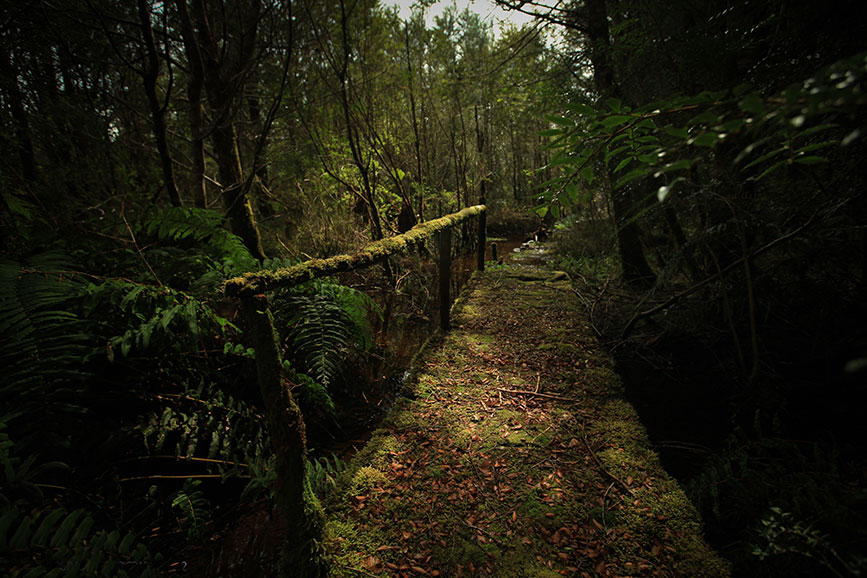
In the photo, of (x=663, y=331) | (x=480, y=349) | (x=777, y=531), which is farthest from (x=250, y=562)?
(x=663, y=331)

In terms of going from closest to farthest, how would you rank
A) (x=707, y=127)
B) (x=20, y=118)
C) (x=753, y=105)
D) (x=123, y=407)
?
(x=753, y=105) → (x=707, y=127) → (x=123, y=407) → (x=20, y=118)

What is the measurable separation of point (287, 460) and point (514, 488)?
1.13m

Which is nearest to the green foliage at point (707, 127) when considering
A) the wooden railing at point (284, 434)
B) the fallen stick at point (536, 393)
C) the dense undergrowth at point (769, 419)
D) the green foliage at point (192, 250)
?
the dense undergrowth at point (769, 419)

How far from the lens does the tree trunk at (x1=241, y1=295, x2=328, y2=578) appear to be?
4.06 feet

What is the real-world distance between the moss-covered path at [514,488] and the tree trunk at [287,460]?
0.45 ft

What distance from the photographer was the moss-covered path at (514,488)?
1292mm

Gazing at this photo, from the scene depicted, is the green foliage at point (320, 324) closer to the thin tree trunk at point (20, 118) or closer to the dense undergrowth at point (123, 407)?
the dense undergrowth at point (123, 407)

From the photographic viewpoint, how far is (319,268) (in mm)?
1562

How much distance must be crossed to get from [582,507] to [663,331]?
7.67 feet

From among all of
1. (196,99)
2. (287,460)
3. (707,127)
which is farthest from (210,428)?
(196,99)

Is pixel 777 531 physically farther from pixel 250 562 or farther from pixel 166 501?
pixel 166 501

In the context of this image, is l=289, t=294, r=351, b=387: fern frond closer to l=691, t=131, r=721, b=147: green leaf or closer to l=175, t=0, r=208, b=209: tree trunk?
l=175, t=0, r=208, b=209: tree trunk

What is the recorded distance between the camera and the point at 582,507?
150 centimetres

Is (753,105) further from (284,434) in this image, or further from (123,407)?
(123,407)
